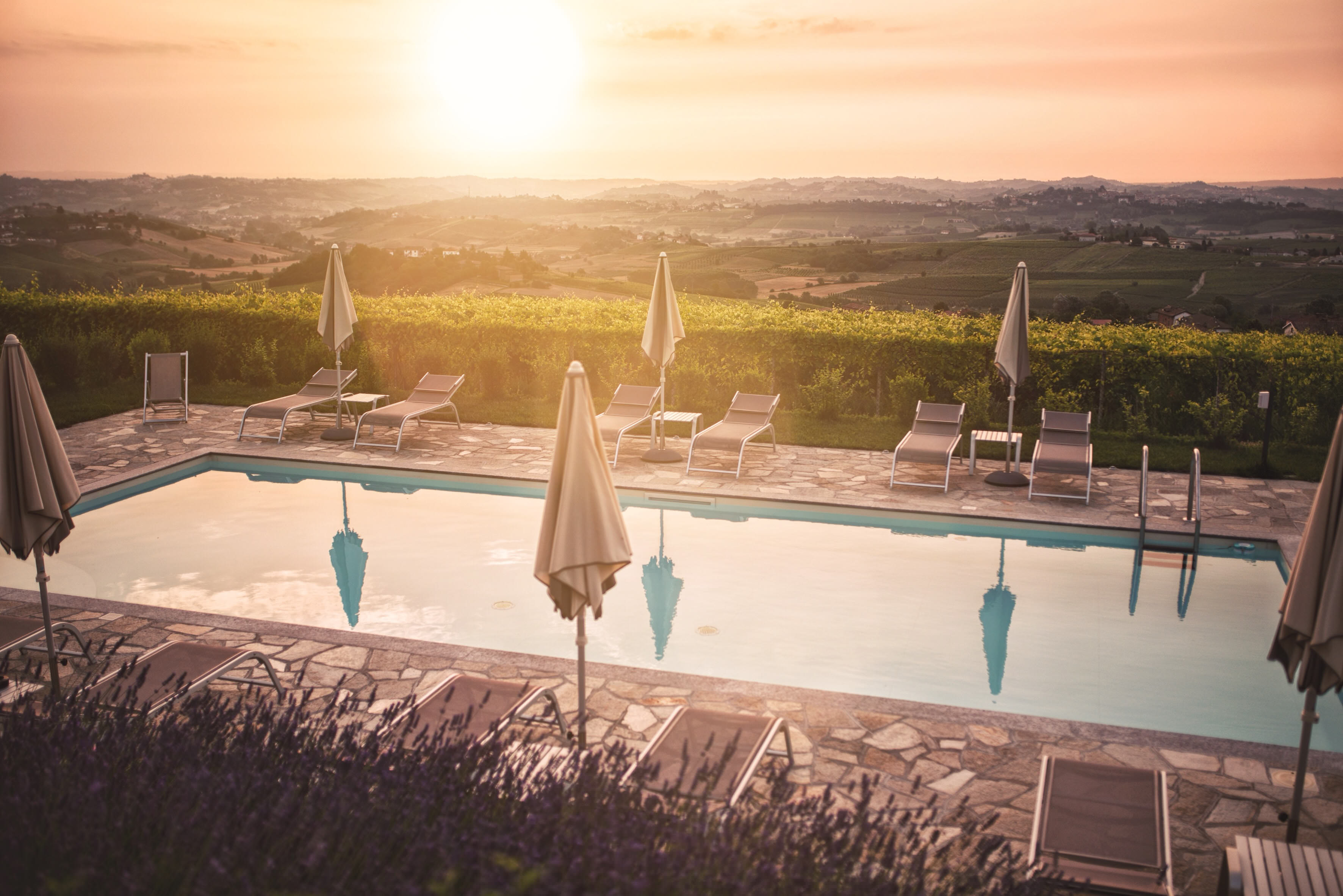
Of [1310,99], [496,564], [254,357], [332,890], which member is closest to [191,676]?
[332,890]

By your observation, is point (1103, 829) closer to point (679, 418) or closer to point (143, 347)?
point (679, 418)

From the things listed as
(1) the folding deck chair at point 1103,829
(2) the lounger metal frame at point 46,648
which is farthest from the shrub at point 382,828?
(2) the lounger metal frame at point 46,648

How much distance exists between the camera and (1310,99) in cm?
1916

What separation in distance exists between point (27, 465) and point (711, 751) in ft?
11.7

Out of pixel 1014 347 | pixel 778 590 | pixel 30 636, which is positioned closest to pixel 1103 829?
pixel 778 590

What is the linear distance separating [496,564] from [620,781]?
447 centimetres

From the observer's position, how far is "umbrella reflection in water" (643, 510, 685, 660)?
22.3 feet

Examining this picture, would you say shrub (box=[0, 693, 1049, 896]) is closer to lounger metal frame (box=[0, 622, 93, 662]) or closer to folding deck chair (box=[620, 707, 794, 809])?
folding deck chair (box=[620, 707, 794, 809])

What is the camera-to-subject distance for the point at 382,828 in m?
2.86

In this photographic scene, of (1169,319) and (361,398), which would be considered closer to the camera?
(361,398)

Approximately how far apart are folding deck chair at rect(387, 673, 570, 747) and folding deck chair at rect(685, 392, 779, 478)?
5.21 meters

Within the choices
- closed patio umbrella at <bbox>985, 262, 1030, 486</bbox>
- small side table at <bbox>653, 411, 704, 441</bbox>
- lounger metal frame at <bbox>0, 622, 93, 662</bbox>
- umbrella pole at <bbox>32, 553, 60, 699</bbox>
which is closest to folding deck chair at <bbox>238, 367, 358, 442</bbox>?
small side table at <bbox>653, 411, 704, 441</bbox>

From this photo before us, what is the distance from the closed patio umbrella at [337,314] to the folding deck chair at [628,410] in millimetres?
3175

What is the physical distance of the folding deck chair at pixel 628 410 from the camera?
10.7m
